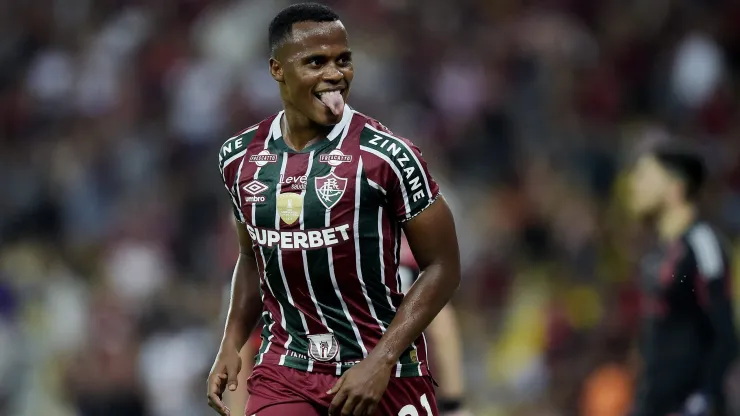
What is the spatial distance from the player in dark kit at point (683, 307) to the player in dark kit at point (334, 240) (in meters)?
2.64

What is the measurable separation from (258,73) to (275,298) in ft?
28.2

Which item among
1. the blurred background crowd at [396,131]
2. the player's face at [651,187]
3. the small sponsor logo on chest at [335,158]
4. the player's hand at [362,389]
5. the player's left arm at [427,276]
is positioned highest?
the small sponsor logo on chest at [335,158]

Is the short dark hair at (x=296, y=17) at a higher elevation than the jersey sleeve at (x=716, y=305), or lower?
higher

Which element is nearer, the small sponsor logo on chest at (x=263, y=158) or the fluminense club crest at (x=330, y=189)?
the fluminense club crest at (x=330, y=189)

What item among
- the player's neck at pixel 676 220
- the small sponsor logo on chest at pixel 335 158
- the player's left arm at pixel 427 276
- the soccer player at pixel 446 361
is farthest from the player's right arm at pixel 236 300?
the player's neck at pixel 676 220

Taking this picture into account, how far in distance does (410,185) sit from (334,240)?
315 millimetres

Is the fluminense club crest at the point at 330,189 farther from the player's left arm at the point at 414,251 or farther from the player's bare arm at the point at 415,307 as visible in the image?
the player's bare arm at the point at 415,307

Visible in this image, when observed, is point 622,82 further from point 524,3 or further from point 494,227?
point 494,227

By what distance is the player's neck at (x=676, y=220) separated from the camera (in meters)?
7.13

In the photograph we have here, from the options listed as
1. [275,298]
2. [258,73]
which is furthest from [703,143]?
[275,298]

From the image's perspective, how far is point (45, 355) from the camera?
11461 mm

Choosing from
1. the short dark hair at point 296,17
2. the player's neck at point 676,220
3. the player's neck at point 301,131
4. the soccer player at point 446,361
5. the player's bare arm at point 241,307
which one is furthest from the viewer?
the player's neck at point 676,220

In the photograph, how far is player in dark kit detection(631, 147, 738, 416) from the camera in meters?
6.88

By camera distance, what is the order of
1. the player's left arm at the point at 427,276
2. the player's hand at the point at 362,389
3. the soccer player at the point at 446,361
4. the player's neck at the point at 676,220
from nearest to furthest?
the player's hand at the point at 362,389
the player's left arm at the point at 427,276
the soccer player at the point at 446,361
the player's neck at the point at 676,220
